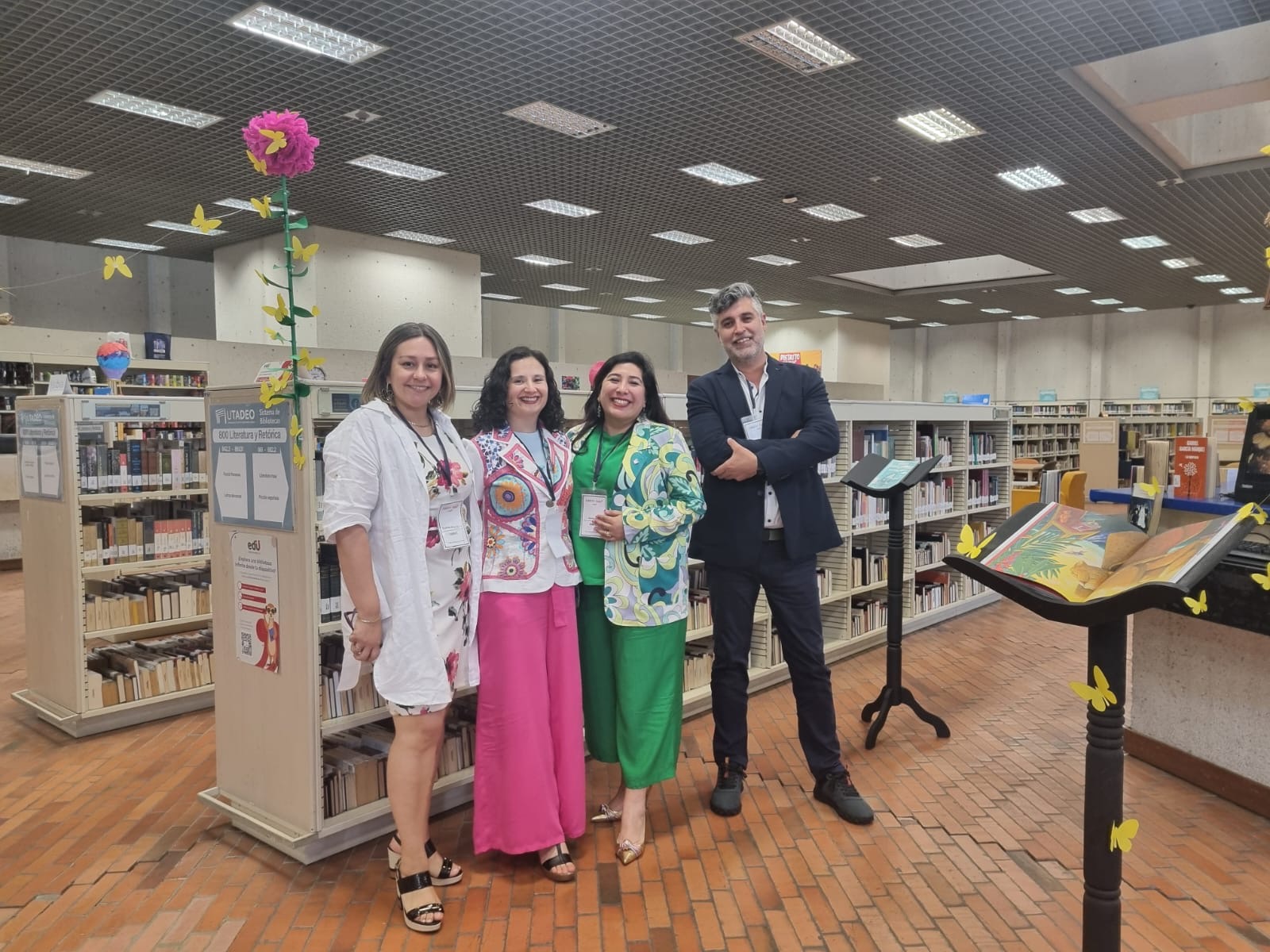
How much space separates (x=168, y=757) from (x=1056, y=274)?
43.6ft

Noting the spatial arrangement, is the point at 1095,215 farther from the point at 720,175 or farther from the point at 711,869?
the point at 711,869

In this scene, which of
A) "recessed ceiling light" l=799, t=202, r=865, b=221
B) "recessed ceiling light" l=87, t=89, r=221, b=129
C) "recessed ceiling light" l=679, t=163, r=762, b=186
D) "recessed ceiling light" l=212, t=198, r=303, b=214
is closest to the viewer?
"recessed ceiling light" l=87, t=89, r=221, b=129

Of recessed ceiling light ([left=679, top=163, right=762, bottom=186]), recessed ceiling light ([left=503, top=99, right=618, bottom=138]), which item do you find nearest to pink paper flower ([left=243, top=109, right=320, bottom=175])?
recessed ceiling light ([left=503, top=99, right=618, bottom=138])

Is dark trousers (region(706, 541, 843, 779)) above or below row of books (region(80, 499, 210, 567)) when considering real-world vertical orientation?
below

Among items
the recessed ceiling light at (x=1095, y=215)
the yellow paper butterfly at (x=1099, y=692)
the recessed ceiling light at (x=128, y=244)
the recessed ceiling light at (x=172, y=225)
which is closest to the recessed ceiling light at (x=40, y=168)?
the recessed ceiling light at (x=172, y=225)

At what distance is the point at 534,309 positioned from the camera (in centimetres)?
1864

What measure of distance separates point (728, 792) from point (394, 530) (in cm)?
169

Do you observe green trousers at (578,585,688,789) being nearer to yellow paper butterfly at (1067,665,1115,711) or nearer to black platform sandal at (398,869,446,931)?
black platform sandal at (398,869,446,931)

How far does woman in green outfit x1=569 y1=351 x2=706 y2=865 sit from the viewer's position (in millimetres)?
2760

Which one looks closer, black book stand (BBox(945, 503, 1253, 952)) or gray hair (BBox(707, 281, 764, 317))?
black book stand (BBox(945, 503, 1253, 952))

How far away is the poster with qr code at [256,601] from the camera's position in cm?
281

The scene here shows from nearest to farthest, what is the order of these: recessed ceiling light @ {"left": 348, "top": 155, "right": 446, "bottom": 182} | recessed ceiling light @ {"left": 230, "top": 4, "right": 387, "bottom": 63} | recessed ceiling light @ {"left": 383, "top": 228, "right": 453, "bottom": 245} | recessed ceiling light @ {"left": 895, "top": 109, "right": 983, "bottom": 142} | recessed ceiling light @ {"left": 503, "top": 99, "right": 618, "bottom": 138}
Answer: recessed ceiling light @ {"left": 230, "top": 4, "right": 387, "bottom": 63} → recessed ceiling light @ {"left": 503, "top": 99, "right": 618, "bottom": 138} → recessed ceiling light @ {"left": 895, "top": 109, "right": 983, "bottom": 142} → recessed ceiling light @ {"left": 348, "top": 155, "right": 446, "bottom": 182} → recessed ceiling light @ {"left": 383, "top": 228, "right": 453, "bottom": 245}

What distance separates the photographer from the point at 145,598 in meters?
4.35

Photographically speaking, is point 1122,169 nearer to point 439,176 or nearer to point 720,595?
point 439,176
